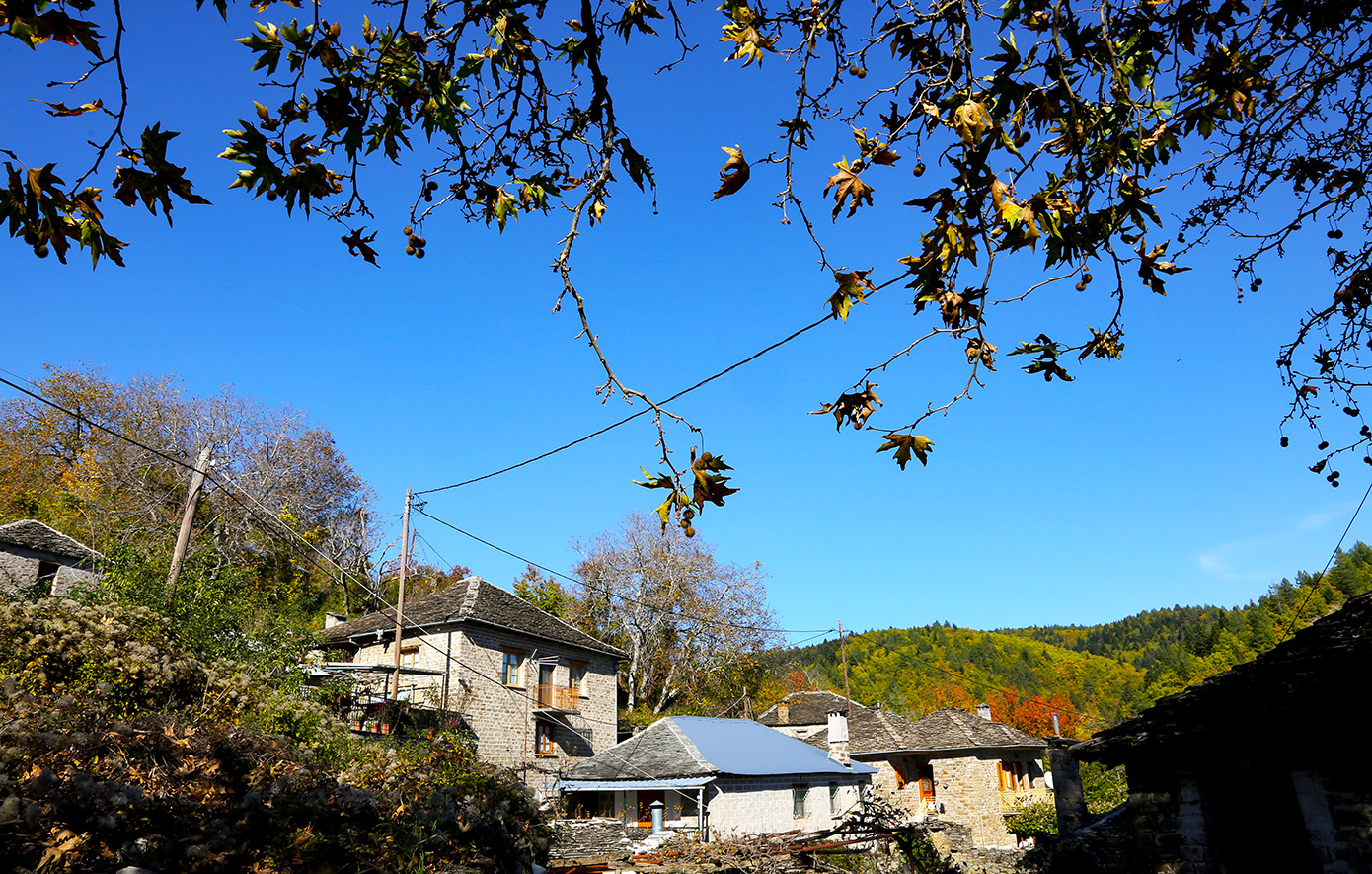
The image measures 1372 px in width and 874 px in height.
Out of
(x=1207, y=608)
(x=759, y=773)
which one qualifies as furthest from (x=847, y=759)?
(x=1207, y=608)

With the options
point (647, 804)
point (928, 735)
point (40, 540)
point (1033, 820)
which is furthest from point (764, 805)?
point (40, 540)

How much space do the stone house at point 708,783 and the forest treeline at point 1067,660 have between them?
796 inches

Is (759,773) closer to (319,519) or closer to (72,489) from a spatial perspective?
(319,519)

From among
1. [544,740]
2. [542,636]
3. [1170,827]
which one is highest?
[542,636]

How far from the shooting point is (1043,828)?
2584 centimetres

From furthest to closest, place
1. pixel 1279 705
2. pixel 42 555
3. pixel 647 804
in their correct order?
pixel 42 555
pixel 647 804
pixel 1279 705

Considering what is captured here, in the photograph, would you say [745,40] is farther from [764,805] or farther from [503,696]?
[503,696]

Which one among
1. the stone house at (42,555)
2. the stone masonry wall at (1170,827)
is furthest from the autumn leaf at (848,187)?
the stone house at (42,555)

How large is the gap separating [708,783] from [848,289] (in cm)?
2083

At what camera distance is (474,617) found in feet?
82.9

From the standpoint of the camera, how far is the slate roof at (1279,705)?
26.3 feet

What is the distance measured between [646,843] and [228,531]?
85.1 ft

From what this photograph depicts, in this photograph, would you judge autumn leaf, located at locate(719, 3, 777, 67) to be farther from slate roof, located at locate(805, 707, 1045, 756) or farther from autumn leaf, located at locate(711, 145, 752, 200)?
slate roof, located at locate(805, 707, 1045, 756)

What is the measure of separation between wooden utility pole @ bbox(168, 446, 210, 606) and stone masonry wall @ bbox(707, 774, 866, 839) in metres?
13.8
